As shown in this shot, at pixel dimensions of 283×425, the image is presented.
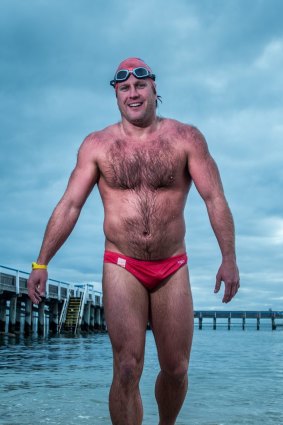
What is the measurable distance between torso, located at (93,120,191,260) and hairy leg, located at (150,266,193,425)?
24 centimetres

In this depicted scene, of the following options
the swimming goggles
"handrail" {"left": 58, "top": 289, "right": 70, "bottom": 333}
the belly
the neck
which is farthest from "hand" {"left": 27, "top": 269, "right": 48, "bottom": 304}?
"handrail" {"left": 58, "top": 289, "right": 70, "bottom": 333}

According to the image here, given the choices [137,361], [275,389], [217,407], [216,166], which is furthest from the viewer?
[275,389]

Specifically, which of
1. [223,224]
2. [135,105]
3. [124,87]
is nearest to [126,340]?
[223,224]

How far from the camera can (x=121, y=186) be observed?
4.57 meters

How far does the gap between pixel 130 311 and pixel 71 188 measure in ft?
3.33

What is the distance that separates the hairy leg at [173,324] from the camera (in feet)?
14.8

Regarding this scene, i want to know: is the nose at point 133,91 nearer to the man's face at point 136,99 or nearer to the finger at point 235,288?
the man's face at point 136,99

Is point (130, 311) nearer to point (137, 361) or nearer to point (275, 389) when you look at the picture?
point (137, 361)

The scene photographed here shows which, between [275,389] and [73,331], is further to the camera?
[73,331]

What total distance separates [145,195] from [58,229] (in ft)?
2.21

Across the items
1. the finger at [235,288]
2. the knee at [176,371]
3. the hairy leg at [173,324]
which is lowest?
the knee at [176,371]

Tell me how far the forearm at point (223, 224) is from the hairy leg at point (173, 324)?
1.38 ft

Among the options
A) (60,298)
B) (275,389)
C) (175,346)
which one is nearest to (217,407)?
(275,389)

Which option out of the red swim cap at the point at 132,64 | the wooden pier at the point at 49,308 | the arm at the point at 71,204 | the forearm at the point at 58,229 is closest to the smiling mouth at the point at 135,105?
the red swim cap at the point at 132,64
